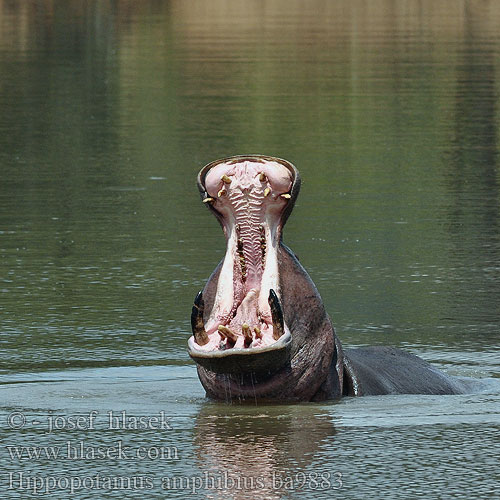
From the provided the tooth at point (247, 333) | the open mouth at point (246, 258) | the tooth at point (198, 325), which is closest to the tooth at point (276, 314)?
the open mouth at point (246, 258)

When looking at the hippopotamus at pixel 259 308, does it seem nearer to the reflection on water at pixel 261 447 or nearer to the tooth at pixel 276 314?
the tooth at pixel 276 314

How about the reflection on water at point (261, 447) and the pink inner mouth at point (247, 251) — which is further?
the pink inner mouth at point (247, 251)

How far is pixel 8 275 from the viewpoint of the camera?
A: 11.7 m

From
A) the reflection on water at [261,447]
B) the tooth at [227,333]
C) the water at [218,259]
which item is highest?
the tooth at [227,333]

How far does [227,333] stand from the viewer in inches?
270

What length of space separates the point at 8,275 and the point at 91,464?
5.66 meters

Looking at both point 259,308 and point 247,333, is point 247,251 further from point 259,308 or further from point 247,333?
point 247,333

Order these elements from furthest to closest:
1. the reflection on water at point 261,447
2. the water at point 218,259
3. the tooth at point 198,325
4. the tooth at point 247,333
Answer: the tooth at point 198,325 < the tooth at point 247,333 < the water at point 218,259 < the reflection on water at point 261,447

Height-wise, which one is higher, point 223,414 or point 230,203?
point 230,203

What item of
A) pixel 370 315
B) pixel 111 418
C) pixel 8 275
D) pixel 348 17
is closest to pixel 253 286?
pixel 111 418

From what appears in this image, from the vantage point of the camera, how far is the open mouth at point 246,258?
6879 millimetres

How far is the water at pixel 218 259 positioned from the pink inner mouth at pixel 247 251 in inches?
15.9

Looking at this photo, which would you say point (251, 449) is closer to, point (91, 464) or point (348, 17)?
point (91, 464)

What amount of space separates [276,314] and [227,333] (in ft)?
0.78
